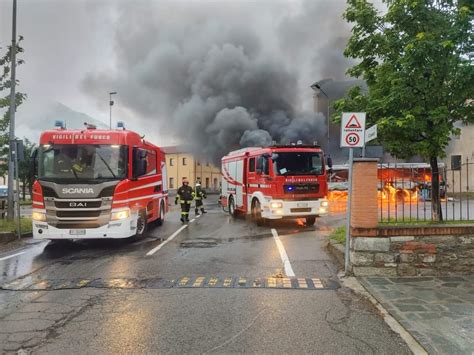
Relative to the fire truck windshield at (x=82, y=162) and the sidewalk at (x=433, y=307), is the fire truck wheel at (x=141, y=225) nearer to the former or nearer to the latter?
the fire truck windshield at (x=82, y=162)

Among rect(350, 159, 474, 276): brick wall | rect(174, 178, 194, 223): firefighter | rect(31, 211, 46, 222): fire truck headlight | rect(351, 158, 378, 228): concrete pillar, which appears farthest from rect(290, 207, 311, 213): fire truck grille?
rect(31, 211, 46, 222): fire truck headlight

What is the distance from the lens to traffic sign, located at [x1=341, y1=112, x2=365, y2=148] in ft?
21.3

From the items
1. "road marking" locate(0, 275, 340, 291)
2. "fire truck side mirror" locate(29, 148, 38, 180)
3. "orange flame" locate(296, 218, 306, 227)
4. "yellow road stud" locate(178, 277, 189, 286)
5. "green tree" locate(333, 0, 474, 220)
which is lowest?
"road marking" locate(0, 275, 340, 291)

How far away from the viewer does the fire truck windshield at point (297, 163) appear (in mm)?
12258

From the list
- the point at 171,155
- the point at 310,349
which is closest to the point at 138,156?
the point at 310,349

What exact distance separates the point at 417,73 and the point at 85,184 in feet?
22.5

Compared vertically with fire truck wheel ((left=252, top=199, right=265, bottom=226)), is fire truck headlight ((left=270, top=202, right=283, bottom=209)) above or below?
above

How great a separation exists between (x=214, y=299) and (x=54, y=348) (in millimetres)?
1968

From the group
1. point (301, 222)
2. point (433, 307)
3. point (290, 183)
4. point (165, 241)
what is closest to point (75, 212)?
point (165, 241)

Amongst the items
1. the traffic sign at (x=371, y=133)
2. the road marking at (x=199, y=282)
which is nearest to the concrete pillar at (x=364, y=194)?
the traffic sign at (x=371, y=133)

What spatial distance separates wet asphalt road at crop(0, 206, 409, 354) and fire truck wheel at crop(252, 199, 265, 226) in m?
4.28

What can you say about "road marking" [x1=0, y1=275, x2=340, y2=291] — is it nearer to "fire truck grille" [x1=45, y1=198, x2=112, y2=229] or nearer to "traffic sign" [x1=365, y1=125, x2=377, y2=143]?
"traffic sign" [x1=365, y1=125, x2=377, y2=143]

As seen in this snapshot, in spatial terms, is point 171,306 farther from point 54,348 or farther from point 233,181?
point 233,181

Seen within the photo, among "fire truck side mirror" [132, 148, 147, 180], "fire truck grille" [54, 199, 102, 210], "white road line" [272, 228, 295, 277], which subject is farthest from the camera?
"fire truck side mirror" [132, 148, 147, 180]
